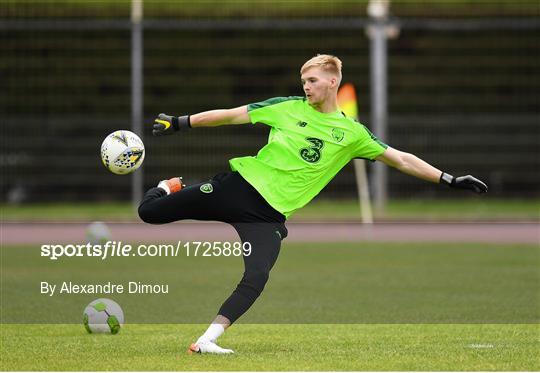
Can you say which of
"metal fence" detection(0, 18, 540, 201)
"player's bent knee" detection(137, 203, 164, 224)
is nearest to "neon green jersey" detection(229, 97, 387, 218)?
"player's bent knee" detection(137, 203, 164, 224)

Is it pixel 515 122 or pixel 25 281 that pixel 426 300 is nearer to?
pixel 25 281

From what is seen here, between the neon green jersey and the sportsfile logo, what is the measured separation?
Result: 7.93 metres

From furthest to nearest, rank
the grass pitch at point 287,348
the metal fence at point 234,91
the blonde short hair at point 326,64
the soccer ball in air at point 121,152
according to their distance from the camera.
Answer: the metal fence at point 234,91, the soccer ball in air at point 121,152, the blonde short hair at point 326,64, the grass pitch at point 287,348

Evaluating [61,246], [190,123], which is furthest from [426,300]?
[61,246]

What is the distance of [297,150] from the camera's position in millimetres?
7789

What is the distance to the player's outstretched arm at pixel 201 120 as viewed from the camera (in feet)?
25.7

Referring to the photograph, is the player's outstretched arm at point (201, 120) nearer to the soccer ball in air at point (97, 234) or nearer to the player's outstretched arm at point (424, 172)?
the player's outstretched arm at point (424, 172)

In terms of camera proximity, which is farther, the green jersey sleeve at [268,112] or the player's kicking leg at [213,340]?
the green jersey sleeve at [268,112]

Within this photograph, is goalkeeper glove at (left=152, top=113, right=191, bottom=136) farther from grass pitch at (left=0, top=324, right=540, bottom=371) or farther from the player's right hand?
grass pitch at (left=0, top=324, right=540, bottom=371)

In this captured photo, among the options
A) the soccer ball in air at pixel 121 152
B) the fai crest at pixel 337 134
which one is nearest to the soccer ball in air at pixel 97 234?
the soccer ball in air at pixel 121 152

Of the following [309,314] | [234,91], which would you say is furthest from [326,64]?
[234,91]

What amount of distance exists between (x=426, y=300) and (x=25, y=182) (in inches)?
711

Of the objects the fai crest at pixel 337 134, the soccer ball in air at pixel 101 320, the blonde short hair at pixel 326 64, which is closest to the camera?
the blonde short hair at pixel 326 64

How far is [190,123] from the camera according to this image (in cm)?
786
